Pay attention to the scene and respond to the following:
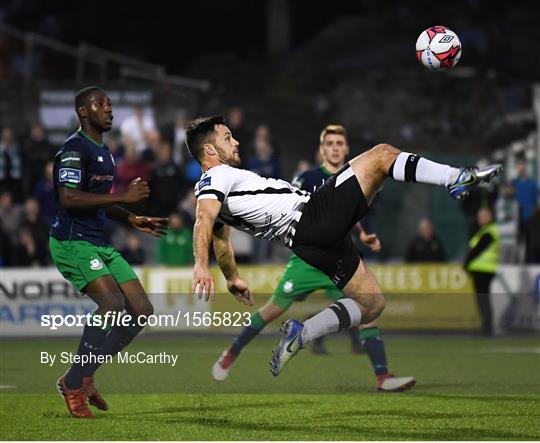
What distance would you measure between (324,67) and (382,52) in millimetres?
5404

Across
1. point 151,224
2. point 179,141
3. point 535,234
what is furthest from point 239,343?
point 535,234

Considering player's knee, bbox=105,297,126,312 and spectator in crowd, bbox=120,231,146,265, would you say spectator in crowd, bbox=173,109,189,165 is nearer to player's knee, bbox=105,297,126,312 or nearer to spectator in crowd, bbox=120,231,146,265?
spectator in crowd, bbox=120,231,146,265

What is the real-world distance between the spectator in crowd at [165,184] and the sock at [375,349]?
9599 mm

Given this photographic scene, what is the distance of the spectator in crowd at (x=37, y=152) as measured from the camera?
75.4ft

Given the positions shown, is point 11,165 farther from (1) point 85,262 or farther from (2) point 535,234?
(1) point 85,262

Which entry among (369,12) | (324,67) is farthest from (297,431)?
(369,12)

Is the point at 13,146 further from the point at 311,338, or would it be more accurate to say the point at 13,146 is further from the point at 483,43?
the point at 483,43

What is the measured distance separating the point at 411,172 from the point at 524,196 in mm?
13887

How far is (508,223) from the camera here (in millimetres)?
23938

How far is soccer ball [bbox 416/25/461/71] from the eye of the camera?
11898mm

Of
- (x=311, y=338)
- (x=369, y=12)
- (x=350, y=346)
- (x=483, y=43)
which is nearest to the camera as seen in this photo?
(x=311, y=338)

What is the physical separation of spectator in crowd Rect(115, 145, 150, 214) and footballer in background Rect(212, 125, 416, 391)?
295 inches

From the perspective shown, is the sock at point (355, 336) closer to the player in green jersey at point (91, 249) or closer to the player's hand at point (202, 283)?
the player in green jersey at point (91, 249)

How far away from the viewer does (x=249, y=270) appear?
22.0 metres
